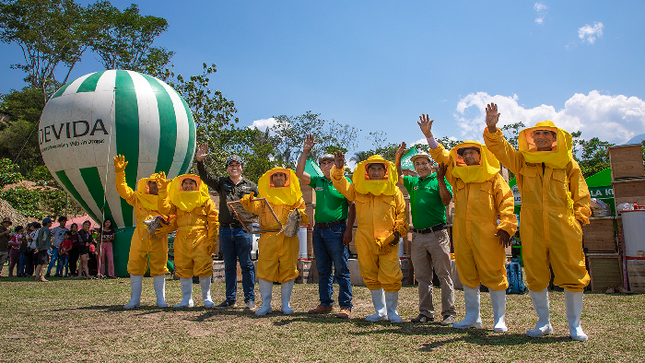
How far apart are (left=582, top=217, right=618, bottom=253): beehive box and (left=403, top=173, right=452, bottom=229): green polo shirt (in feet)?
15.6

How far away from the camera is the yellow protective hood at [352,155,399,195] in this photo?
212 inches

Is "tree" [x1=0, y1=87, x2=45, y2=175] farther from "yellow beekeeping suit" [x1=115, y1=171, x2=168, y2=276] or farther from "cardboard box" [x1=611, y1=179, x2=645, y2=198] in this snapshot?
"cardboard box" [x1=611, y1=179, x2=645, y2=198]

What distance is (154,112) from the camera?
11922mm

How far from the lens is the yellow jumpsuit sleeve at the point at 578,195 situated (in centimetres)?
442

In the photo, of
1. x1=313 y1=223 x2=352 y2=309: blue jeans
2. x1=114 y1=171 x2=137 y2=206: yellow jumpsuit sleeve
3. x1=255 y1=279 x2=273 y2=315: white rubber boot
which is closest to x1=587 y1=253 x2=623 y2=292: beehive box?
x1=313 y1=223 x2=352 y2=309: blue jeans

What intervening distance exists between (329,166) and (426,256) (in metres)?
1.75

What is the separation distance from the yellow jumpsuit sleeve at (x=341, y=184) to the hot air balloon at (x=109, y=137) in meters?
7.87

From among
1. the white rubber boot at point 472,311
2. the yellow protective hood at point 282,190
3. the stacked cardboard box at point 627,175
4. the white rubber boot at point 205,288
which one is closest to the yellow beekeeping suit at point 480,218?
the white rubber boot at point 472,311

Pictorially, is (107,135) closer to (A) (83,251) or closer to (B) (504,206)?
(A) (83,251)

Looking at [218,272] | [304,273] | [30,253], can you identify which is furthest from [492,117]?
[30,253]

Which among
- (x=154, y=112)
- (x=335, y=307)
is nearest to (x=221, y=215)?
(x=335, y=307)

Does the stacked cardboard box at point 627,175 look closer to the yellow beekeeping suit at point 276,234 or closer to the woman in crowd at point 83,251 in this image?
the yellow beekeeping suit at point 276,234

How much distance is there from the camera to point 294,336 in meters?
4.55

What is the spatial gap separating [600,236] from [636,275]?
1024 millimetres
